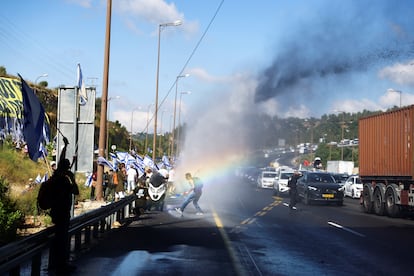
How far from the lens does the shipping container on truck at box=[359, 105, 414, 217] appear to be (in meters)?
22.5

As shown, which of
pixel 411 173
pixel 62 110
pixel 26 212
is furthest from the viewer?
pixel 411 173

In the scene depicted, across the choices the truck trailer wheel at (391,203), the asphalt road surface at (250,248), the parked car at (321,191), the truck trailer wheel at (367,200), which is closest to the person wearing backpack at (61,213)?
the asphalt road surface at (250,248)

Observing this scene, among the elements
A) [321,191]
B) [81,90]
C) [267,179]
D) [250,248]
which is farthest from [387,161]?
[267,179]

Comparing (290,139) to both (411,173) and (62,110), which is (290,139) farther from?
(62,110)

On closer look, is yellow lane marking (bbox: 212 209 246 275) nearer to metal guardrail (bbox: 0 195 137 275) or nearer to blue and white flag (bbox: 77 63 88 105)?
metal guardrail (bbox: 0 195 137 275)

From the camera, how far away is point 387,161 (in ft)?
79.5

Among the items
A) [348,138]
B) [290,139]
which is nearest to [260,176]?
[290,139]

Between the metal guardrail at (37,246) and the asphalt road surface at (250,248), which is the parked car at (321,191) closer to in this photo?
the asphalt road surface at (250,248)

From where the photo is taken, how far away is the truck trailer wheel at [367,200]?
26.4 metres

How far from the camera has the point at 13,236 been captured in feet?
44.6

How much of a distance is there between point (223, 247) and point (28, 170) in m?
22.0

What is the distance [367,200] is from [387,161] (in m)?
3.14

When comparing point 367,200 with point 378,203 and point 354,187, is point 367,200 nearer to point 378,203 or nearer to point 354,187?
point 378,203

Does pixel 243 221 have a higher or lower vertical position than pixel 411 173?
lower
